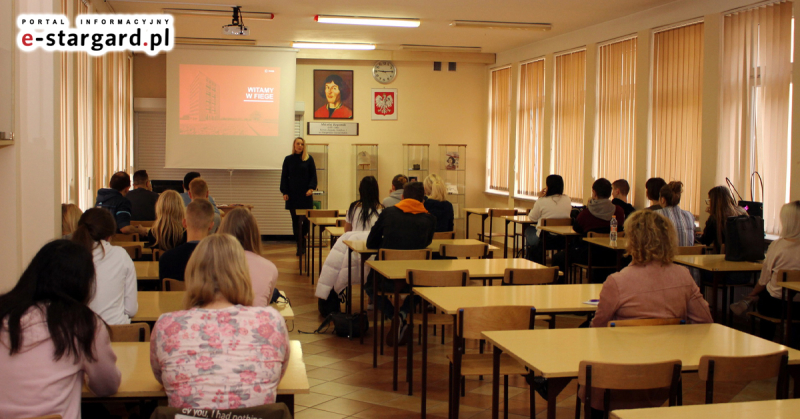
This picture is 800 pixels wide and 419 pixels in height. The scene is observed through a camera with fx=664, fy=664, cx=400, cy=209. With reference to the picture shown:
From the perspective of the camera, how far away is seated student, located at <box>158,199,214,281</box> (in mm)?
3918

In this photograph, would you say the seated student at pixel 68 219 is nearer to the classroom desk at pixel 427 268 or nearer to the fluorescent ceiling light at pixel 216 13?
the classroom desk at pixel 427 268

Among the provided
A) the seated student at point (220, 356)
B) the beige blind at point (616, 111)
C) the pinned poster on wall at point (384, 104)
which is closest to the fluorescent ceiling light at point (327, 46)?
the pinned poster on wall at point (384, 104)

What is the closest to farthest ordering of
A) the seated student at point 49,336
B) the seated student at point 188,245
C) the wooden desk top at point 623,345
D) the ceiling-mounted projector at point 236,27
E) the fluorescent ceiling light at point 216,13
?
1. the seated student at point 49,336
2. the wooden desk top at point 623,345
3. the seated student at point 188,245
4. the ceiling-mounted projector at point 236,27
5. the fluorescent ceiling light at point 216,13

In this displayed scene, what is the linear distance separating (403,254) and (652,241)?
92.0 inches

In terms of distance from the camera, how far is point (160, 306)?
135 inches

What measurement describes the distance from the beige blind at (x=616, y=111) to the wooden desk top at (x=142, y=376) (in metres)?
6.87

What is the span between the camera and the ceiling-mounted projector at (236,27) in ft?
25.3

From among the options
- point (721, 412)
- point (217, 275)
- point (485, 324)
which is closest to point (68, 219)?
point (217, 275)

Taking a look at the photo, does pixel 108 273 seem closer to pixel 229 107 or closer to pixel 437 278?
pixel 437 278

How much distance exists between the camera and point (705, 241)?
20.3 ft

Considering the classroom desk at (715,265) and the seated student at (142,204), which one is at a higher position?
the seated student at (142,204)

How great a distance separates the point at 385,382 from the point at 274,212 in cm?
771

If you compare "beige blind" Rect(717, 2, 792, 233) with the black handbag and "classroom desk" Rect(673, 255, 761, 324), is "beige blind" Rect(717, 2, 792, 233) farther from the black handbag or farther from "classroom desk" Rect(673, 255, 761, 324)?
"classroom desk" Rect(673, 255, 761, 324)

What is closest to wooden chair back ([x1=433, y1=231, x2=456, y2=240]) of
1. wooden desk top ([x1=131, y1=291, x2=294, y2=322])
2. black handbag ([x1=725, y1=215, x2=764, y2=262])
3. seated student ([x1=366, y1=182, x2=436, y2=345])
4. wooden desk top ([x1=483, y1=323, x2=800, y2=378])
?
seated student ([x1=366, y1=182, x2=436, y2=345])
